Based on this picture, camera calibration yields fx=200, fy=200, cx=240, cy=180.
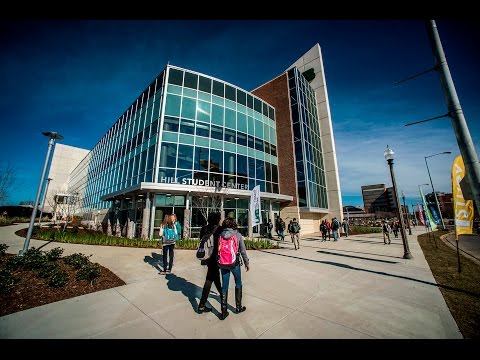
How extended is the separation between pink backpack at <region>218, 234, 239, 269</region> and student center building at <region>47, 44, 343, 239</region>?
11815mm

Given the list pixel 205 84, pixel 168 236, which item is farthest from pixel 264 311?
pixel 205 84

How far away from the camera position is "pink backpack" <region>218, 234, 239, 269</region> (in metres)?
3.62

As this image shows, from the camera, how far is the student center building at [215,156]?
16109mm

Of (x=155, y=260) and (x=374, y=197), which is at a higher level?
(x=374, y=197)

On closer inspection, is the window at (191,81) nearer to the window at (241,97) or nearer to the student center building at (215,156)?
the student center building at (215,156)

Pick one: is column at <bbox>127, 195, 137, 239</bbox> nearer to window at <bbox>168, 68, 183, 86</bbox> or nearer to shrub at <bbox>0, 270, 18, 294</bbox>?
window at <bbox>168, 68, 183, 86</bbox>

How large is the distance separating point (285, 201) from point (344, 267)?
1568 cm

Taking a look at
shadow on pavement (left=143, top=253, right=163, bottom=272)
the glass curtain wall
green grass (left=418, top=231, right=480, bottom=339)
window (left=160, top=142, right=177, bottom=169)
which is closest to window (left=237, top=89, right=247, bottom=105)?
the glass curtain wall

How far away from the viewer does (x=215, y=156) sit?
1844 centimetres

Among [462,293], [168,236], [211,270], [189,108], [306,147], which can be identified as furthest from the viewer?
[306,147]

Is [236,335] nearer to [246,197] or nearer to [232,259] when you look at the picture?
[232,259]

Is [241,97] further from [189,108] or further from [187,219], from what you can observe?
[187,219]

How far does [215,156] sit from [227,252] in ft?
50.2
